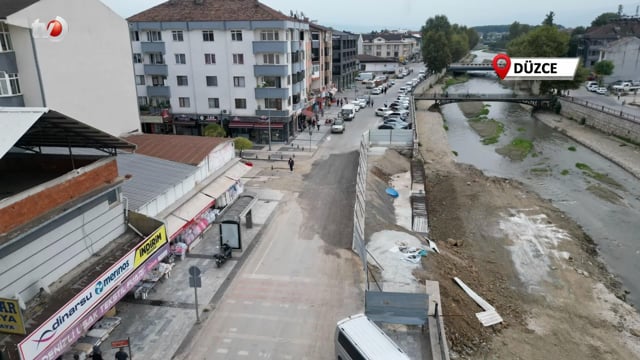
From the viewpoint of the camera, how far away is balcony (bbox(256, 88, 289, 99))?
44.5 meters

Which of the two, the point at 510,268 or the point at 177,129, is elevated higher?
the point at 177,129

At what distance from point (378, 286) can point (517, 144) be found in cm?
4132

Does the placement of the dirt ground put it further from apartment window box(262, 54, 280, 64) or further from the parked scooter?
apartment window box(262, 54, 280, 64)

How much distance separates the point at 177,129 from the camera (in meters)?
48.3

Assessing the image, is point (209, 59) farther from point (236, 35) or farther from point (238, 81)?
point (236, 35)

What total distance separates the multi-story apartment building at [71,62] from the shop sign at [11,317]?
1536cm

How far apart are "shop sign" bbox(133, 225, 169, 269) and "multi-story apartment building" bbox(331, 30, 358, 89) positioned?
233 feet

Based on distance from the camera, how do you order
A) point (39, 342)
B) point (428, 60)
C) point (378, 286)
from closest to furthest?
point (39, 342) < point (378, 286) < point (428, 60)

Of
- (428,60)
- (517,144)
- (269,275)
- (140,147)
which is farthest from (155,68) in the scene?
(428,60)

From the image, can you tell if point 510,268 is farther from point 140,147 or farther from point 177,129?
point 177,129

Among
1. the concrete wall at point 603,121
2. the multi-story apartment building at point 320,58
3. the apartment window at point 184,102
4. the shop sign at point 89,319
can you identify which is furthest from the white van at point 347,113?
the shop sign at point 89,319

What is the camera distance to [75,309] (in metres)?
12.8

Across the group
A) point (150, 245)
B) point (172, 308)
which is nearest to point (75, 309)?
point (150, 245)

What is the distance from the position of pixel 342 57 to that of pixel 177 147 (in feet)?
218
